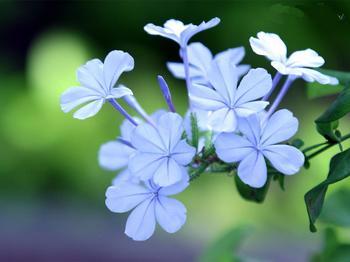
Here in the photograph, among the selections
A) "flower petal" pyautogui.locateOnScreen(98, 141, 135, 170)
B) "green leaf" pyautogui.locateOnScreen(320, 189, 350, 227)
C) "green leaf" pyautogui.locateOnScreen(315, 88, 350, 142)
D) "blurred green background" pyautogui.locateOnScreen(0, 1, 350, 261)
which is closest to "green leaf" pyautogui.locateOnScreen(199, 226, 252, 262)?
"green leaf" pyautogui.locateOnScreen(320, 189, 350, 227)

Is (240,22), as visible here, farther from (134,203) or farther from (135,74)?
(134,203)

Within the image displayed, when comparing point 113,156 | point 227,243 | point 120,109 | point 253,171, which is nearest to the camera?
point 253,171

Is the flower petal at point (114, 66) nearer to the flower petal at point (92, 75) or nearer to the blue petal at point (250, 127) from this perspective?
the flower petal at point (92, 75)

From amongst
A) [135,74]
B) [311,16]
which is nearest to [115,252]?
[135,74]

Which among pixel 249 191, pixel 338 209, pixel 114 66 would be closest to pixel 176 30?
pixel 114 66

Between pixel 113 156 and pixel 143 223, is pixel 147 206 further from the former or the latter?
pixel 113 156
